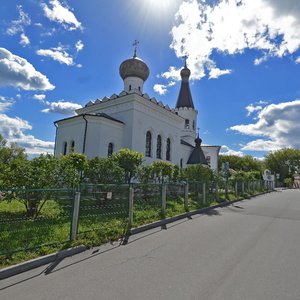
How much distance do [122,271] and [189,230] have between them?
404 cm

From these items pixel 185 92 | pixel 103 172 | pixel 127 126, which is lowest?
pixel 103 172

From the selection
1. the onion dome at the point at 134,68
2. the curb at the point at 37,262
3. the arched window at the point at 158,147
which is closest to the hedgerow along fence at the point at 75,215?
the curb at the point at 37,262

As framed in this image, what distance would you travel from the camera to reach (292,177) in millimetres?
71750

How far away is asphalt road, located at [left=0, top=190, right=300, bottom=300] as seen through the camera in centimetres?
386

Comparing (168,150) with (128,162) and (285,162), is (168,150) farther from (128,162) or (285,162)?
(285,162)

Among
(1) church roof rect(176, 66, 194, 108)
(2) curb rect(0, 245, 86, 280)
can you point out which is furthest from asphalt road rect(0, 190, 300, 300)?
(1) church roof rect(176, 66, 194, 108)

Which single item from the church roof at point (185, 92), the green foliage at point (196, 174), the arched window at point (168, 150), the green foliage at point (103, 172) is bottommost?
the green foliage at point (103, 172)

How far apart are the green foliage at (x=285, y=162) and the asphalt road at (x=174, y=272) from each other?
2838 inches

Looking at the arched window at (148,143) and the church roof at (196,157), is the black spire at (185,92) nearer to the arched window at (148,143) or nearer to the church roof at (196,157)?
the church roof at (196,157)

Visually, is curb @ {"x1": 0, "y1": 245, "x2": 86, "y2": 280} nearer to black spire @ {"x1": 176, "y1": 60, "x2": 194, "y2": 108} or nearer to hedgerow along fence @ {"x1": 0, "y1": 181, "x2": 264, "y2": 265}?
hedgerow along fence @ {"x1": 0, "y1": 181, "x2": 264, "y2": 265}

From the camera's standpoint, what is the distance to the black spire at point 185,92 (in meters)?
39.6

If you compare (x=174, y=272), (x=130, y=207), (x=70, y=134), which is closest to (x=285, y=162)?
(x=70, y=134)

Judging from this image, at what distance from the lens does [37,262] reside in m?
5.02

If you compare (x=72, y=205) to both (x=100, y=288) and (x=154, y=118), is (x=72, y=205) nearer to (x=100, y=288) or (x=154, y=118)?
(x=100, y=288)
